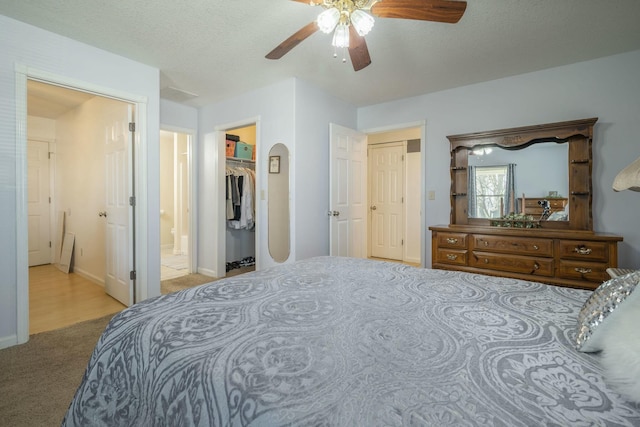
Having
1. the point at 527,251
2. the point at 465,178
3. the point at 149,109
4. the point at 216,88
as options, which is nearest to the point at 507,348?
the point at 527,251

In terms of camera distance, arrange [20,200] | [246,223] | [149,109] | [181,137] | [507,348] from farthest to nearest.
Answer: [181,137]
[246,223]
[149,109]
[20,200]
[507,348]

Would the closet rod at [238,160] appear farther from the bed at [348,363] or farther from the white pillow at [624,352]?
the white pillow at [624,352]

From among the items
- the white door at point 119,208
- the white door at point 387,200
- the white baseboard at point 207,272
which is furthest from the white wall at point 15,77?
the white door at point 387,200

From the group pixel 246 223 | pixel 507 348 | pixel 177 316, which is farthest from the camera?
pixel 246 223

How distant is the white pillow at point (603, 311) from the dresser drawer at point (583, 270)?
2.22m

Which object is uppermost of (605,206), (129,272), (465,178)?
(465,178)

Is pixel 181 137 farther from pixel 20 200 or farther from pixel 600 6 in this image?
pixel 600 6

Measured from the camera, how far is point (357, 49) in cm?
199

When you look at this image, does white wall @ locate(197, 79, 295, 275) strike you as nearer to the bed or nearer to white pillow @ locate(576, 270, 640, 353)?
the bed

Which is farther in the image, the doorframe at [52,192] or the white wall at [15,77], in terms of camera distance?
the doorframe at [52,192]

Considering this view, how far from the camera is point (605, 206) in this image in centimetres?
278

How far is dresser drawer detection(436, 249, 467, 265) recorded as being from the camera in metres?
3.12

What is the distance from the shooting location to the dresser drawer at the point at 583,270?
8.13 ft

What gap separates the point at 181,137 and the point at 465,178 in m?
5.25
